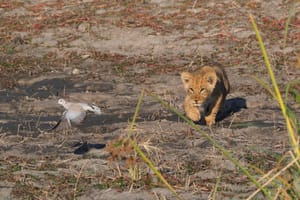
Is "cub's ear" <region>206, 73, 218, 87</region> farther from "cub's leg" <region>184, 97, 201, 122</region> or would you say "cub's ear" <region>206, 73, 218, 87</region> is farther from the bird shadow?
the bird shadow

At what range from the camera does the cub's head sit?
953cm

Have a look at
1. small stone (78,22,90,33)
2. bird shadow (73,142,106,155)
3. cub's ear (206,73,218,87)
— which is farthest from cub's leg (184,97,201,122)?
small stone (78,22,90,33)

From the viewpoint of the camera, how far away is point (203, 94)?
957 centimetres

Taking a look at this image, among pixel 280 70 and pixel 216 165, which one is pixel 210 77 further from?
pixel 280 70

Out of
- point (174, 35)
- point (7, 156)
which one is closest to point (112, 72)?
point (174, 35)

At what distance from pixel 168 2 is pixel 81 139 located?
7662 millimetres

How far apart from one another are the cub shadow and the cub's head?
488 millimetres

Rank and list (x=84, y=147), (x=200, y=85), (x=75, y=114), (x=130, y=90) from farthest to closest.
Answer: (x=130, y=90) → (x=200, y=85) → (x=75, y=114) → (x=84, y=147)

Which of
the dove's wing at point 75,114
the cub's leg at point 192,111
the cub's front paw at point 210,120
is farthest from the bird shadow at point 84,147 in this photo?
the cub's front paw at point 210,120

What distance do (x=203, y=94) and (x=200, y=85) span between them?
4.3 inches

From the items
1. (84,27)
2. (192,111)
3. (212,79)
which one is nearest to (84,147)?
(192,111)

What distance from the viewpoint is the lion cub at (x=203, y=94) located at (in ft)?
31.3

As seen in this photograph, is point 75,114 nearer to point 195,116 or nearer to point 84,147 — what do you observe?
point 84,147

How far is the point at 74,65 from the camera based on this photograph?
44.6 feet
